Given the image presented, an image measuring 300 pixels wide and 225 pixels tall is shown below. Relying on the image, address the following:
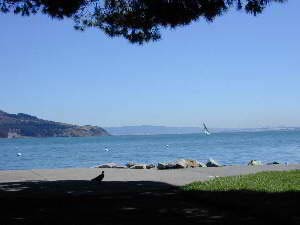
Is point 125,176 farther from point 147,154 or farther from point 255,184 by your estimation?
point 147,154

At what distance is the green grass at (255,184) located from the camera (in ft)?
38.2

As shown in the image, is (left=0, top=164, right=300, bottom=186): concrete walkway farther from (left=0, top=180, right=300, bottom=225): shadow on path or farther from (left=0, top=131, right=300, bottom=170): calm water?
(left=0, top=131, right=300, bottom=170): calm water

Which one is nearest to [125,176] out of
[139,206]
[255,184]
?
[255,184]

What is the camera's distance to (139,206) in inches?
381

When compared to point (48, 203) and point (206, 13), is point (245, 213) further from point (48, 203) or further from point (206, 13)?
point (206, 13)

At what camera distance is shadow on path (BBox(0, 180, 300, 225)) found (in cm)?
834

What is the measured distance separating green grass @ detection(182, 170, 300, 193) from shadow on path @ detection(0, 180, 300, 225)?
0.55 metres

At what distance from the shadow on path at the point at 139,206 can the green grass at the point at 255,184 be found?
55 cm

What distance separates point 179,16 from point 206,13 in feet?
1.85

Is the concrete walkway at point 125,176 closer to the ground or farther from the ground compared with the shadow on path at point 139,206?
farther from the ground

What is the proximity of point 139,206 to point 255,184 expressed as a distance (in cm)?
384

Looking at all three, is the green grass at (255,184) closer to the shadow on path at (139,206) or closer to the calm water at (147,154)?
the shadow on path at (139,206)

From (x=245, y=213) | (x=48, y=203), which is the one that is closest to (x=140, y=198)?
(x=48, y=203)

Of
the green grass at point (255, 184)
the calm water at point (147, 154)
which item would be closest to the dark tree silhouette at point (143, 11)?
the green grass at point (255, 184)
